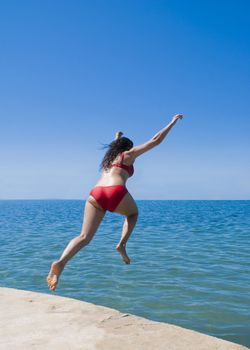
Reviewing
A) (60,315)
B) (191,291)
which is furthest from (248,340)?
(60,315)

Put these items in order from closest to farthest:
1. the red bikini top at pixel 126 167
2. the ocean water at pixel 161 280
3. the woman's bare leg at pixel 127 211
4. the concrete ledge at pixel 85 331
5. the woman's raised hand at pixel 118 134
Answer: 1. the concrete ledge at pixel 85 331
2. the woman's bare leg at pixel 127 211
3. the red bikini top at pixel 126 167
4. the woman's raised hand at pixel 118 134
5. the ocean water at pixel 161 280

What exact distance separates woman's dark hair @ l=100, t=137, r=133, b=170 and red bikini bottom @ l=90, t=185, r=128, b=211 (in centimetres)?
46

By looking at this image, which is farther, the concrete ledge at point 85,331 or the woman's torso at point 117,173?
Result: the woman's torso at point 117,173

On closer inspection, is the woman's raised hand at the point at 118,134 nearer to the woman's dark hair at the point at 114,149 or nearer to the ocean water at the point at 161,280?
the woman's dark hair at the point at 114,149

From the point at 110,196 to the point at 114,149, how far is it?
0.83 meters

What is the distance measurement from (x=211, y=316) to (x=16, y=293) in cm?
448

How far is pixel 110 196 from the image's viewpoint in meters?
5.61

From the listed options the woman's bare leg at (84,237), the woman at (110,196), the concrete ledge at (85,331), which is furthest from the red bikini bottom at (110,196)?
the concrete ledge at (85,331)

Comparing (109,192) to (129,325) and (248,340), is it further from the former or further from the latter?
(248,340)

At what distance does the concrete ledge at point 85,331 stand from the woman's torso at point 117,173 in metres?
2.06

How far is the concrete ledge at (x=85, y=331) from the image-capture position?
16.5ft

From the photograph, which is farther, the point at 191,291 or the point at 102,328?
the point at 191,291

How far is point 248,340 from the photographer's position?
7.92m

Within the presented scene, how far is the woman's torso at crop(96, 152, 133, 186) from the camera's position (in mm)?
5738
